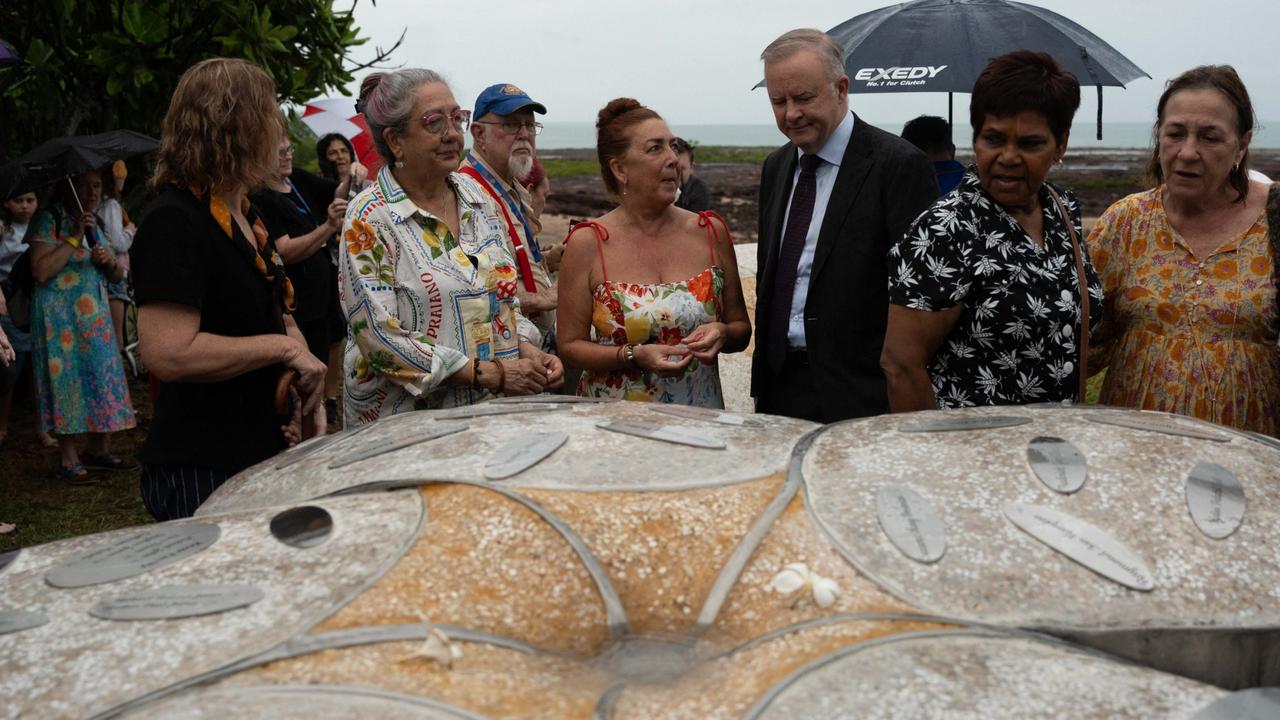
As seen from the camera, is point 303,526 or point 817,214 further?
point 817,214

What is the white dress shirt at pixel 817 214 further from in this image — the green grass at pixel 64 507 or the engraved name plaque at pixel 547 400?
the green grass at pixel 64 507

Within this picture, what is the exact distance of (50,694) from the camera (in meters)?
1.96

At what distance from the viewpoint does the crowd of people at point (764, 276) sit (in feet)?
9.89

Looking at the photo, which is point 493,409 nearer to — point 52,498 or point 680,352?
point 680,352

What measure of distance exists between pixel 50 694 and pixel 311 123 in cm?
695

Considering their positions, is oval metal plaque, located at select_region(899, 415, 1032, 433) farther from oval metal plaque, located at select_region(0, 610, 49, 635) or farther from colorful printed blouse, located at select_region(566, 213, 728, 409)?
oval metal plaque, located at select_region(0, 610, 49, 635)

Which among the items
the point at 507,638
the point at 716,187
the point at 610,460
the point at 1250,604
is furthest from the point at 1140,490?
the point at 716,187

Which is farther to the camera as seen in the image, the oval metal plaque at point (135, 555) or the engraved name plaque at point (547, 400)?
the engraved name plaque at point (547, 400)

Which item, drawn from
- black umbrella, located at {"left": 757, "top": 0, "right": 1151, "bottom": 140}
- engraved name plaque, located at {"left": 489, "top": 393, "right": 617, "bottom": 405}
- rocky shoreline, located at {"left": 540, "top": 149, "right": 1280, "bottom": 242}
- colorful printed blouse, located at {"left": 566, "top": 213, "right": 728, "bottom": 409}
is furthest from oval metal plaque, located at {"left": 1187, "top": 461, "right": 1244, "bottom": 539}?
rocky shoreline, located at {"left": 540, "top": 149, "right": 1280, "bottom": 242}

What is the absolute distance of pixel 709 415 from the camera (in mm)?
3213

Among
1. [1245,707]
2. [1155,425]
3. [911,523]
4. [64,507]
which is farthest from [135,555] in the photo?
[64,507]

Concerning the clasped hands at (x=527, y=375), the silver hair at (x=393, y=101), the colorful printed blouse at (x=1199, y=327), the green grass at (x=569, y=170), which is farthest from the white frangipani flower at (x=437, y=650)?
the green grass at (x=569, y=170)

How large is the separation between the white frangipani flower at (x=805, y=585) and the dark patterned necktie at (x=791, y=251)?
161cm

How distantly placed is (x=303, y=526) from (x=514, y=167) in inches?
104
